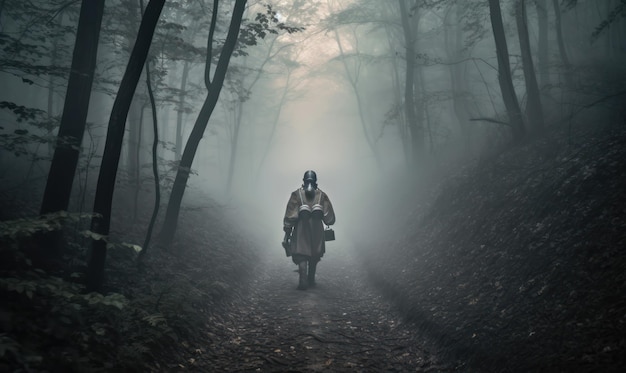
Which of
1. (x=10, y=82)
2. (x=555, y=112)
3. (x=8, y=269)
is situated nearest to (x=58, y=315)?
(x=8, y=269)

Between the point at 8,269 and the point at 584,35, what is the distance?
22.8 metres

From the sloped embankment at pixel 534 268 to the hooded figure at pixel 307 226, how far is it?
72.5 inches

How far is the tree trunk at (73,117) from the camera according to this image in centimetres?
586

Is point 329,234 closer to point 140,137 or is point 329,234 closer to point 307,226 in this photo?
point 307,226

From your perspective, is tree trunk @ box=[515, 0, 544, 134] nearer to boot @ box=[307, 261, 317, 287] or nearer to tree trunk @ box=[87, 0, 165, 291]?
boot @ box=[307, 261, 317, 287]

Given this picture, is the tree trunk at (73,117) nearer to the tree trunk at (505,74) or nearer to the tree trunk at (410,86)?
the tree trunk at (505,74)

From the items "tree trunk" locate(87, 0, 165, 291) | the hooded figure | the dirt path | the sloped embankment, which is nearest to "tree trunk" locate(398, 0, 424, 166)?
the sloped embankment

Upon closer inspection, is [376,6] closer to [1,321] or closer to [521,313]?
[521,313]

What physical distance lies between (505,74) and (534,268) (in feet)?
24.1

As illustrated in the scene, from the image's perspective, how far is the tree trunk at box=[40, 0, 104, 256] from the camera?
5.86 m

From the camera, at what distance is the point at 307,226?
8.63 metres

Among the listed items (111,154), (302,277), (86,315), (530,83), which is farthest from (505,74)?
(86,315)

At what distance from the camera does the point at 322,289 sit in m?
8.52

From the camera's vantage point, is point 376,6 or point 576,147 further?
point 376,6
